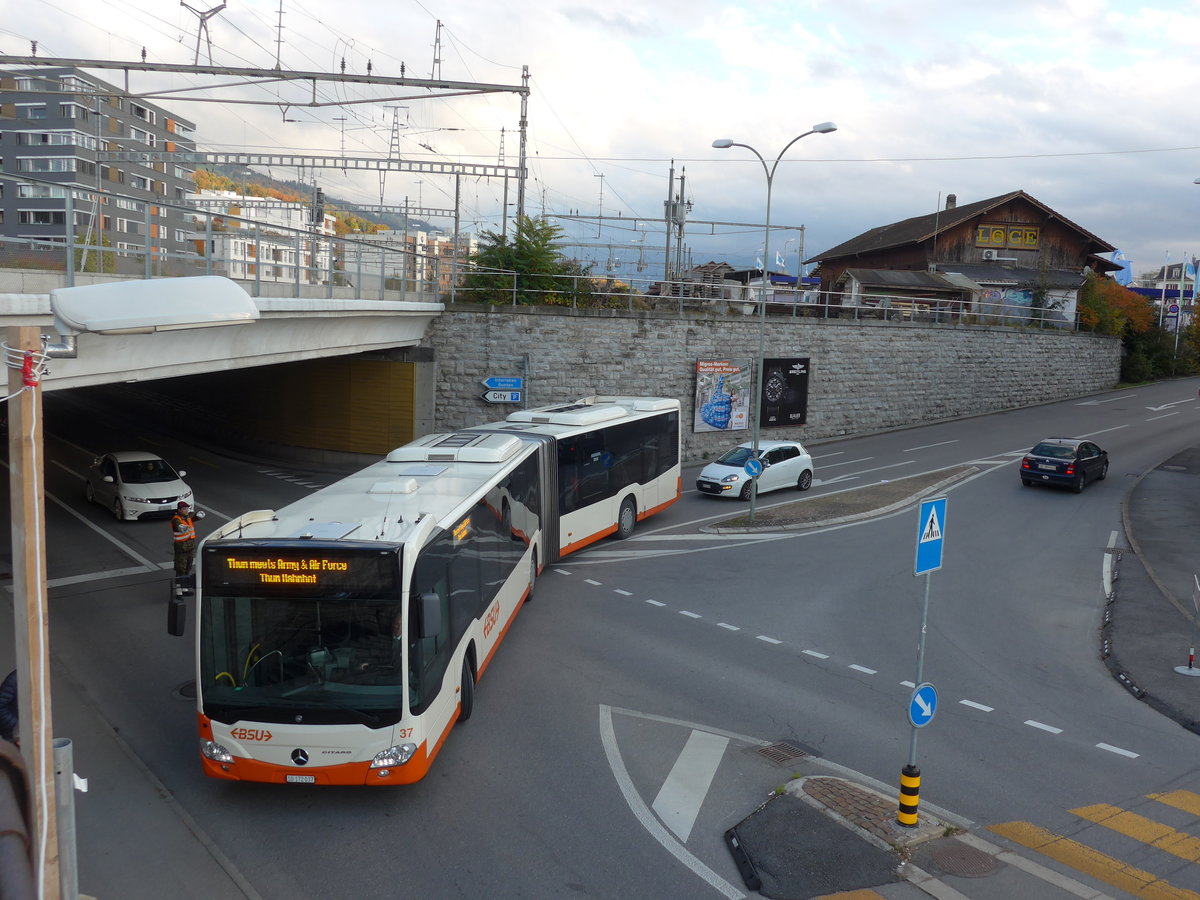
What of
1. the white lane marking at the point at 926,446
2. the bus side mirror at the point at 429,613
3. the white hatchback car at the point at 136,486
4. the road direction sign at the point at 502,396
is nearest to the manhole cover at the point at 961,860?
the bus side mirror at the point at 429,613

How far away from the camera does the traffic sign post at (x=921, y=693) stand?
7.79 metres

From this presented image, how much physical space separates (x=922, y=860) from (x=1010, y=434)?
1275 inches

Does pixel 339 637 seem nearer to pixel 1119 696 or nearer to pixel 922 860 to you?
pixel 922 860

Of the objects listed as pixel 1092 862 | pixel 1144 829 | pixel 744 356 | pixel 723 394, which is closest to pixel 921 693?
pixel 1092 862

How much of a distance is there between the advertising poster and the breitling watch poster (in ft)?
2.67

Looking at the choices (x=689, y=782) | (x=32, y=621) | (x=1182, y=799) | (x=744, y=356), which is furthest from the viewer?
(x=744, y=356)

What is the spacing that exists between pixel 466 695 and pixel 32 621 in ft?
20.0

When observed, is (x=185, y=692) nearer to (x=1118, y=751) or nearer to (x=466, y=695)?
(x=466, y=695)

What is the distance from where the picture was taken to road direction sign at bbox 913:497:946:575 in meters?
8.30

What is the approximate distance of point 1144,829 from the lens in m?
8.16

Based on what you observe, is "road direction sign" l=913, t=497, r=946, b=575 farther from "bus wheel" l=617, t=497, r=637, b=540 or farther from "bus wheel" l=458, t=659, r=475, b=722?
"bus wheel" l=617, t=497, r=637, b=540

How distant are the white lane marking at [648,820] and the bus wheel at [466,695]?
151cm

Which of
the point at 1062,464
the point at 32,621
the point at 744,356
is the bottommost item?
the point at 1062,464

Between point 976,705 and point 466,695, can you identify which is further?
point 976,705
